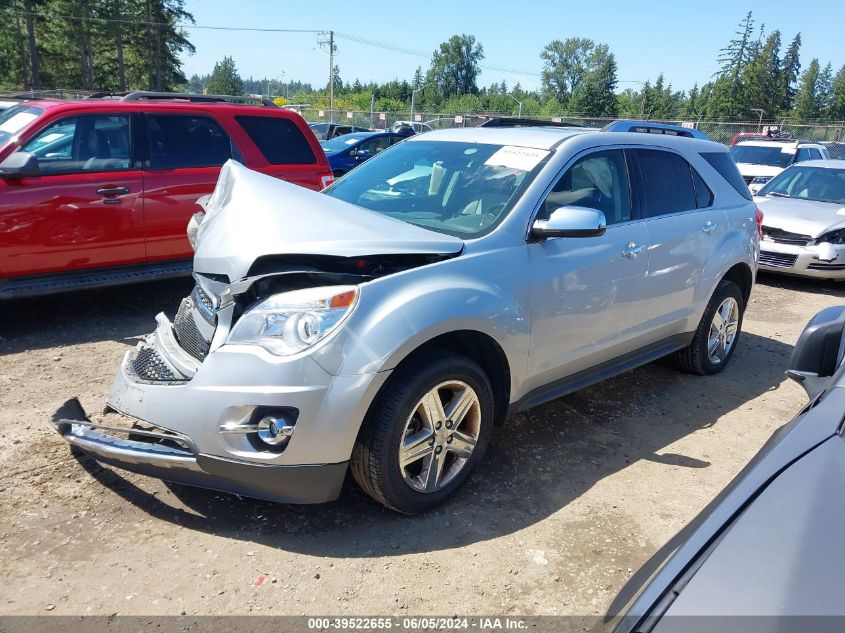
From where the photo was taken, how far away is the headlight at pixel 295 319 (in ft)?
8.78

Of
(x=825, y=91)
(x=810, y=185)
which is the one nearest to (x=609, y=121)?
(x=810, y=185)

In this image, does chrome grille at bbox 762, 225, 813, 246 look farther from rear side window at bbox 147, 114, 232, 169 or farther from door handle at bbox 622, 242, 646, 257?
rear side window at bbox 147, 114, 232, 169

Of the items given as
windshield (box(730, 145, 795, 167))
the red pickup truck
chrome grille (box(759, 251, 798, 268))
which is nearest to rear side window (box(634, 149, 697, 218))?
the red pickup truck

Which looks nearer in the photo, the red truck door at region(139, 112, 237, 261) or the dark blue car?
the red truck door at region(139, 112, 237, 261)

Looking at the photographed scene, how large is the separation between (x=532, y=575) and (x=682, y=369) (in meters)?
3.08

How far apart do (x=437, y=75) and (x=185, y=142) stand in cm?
12664

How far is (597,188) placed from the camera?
398cm

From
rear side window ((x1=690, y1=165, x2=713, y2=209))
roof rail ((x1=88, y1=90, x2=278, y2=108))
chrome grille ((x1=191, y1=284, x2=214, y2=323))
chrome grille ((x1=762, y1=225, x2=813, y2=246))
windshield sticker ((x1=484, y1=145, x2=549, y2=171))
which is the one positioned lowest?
chrome grille ((x1=762, y1=225, x2=813, y2=246))

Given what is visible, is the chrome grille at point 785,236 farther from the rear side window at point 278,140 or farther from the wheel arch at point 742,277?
the rear side window at point 278,140

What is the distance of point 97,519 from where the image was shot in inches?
119

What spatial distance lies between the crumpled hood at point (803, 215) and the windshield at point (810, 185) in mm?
281

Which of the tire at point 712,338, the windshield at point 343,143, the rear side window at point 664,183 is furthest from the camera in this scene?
the windshield at point 343,143

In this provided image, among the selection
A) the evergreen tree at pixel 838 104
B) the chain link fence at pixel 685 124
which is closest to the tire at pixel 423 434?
the chain link fence at pixel 685 124

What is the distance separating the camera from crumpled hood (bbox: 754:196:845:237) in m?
8.73
